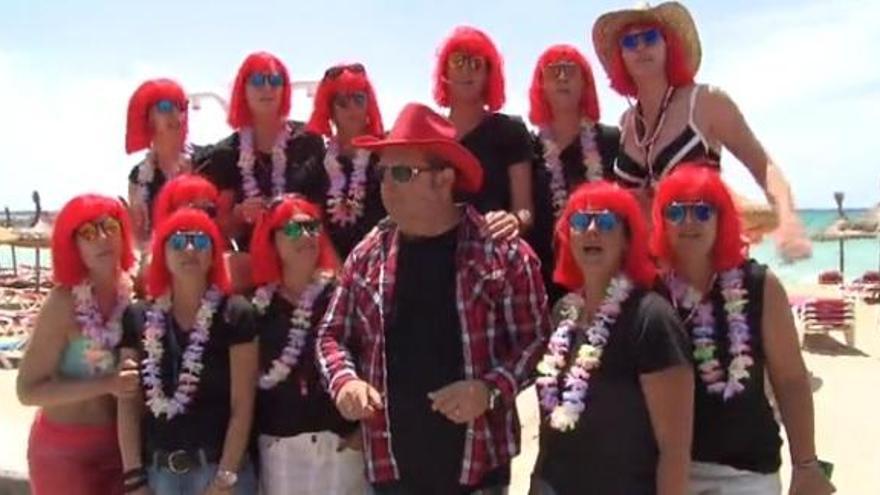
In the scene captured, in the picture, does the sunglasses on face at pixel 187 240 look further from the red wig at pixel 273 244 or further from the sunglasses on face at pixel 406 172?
the sunglasses on face at pixel 406 172

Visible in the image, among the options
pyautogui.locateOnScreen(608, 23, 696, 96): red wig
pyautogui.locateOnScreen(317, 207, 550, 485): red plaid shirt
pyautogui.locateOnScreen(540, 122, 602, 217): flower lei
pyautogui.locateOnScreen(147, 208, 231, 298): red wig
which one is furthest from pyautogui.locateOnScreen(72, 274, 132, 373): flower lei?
pyautogui.locateOnScreen(608, 23, 696, 96): red wig

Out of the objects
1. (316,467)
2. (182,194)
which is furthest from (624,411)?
(182,194)

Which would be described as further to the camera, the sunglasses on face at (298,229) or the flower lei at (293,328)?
the sunglasses on face at (298,229)

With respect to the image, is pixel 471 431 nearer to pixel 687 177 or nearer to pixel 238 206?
pixel 687 177

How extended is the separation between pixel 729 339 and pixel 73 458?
7.75ft

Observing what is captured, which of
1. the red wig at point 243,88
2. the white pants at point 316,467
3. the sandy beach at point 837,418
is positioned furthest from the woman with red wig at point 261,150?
the sandy beach at point 837,418

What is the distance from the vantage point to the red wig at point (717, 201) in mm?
3016

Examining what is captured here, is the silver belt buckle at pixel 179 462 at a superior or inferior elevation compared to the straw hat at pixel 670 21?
inferior

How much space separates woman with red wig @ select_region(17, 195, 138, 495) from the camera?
12.2ft

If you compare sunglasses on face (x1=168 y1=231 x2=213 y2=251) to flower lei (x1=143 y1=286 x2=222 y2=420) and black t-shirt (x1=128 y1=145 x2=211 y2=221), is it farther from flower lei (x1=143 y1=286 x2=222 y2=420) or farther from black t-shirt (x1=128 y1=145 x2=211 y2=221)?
black t-shirt (x1=128 y1=145 x2=211 y2=221)

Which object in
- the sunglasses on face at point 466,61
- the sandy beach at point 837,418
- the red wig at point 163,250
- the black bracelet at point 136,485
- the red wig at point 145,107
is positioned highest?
the sunglasses on face at point 466,61

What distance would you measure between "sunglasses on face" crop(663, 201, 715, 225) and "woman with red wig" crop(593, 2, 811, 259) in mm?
450

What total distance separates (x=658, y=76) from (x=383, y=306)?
1312 millimetres

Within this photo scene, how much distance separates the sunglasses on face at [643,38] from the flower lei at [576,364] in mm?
1079
